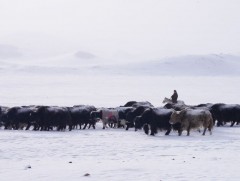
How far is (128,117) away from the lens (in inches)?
869

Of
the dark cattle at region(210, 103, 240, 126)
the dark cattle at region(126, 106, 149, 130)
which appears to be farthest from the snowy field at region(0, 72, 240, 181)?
the dark cattle at region(210, 103, 240, 126)

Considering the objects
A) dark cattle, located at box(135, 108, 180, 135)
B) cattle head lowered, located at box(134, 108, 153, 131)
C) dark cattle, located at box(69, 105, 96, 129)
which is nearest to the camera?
dark cattle, located at box(135, 108, 180, 135)

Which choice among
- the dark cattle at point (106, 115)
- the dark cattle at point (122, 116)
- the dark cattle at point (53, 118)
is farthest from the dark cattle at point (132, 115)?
the dark cattle at point (53, 118)

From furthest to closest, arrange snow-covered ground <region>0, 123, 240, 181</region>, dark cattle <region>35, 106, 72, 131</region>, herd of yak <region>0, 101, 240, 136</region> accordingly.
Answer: dark cattle <region>35, 106, 72, 131</region> → herd of yak <region>0, 101, 240, 136</region> → snow-covered ground <region>0, 123, 240, 181</region>

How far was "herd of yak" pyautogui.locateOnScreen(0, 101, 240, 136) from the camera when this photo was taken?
18625mm

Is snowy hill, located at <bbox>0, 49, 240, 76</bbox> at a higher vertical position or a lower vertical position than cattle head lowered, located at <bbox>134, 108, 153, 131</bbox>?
higher

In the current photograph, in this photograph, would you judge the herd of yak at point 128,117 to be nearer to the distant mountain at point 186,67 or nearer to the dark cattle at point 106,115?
the dark cattle at point 106,115

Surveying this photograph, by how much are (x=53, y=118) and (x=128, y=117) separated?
3336 millimetres

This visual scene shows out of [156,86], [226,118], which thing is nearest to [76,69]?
[156,86]

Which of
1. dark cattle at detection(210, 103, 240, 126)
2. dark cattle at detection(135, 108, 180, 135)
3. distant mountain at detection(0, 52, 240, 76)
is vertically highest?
distant mountain at detection(0, 52, 240, 76)

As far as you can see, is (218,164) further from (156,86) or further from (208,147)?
(156,86)

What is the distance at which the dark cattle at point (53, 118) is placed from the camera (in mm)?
20641

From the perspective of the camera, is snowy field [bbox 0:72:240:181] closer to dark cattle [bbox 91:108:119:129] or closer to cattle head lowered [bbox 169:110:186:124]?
cattle head lowered [bbox 169:110:186:124]

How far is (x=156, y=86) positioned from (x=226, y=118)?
1705 inches
